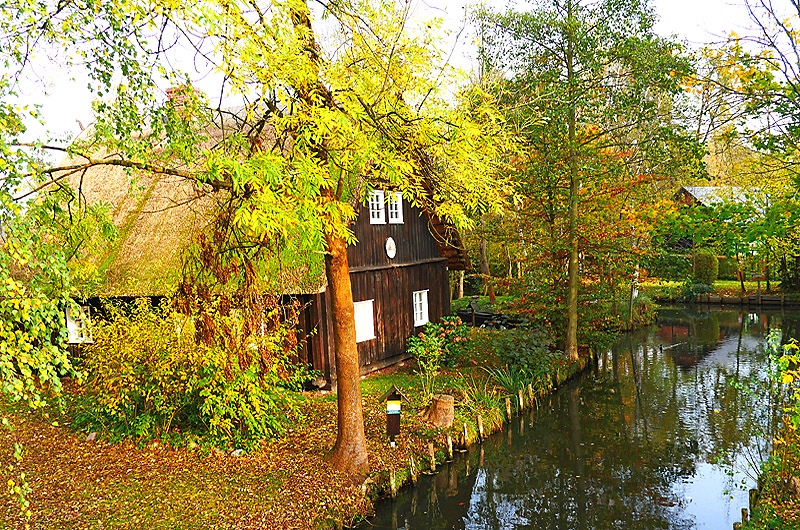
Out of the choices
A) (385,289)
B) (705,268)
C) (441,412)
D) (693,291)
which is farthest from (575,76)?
(705,268)

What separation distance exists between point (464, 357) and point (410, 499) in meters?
7.28

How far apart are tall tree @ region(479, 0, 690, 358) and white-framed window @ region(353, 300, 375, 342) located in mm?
5936

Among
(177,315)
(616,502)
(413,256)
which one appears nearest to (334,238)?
(177,315)

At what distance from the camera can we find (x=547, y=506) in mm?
9312

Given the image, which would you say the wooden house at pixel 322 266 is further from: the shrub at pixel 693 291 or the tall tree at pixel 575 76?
the shrub at pixel 693 291

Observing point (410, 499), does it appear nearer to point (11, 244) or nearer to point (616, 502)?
point (616, 502)

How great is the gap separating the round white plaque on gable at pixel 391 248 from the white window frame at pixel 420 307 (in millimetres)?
1673

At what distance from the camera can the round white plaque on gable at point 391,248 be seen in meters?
16.1

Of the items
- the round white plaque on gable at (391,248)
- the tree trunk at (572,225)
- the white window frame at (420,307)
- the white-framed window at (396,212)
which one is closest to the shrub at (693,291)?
the tree trunk at (572,225)

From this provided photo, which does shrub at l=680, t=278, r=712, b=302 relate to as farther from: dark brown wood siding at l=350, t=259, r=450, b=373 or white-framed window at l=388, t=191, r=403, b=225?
white-framed window at l=388, t=191, r=403, b=225

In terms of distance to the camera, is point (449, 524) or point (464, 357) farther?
point (464, 357)

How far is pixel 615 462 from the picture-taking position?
10977 millimetres

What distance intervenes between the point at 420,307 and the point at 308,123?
10910 mm

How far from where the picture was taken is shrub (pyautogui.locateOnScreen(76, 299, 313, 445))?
30.9ft
